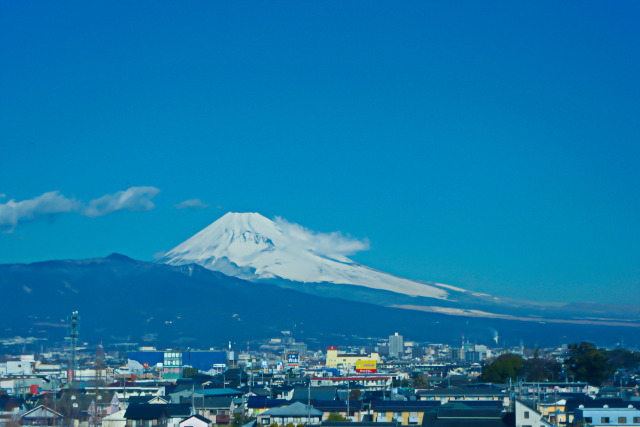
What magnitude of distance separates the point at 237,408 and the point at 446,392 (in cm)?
786

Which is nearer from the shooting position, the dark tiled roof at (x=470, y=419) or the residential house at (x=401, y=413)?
the dark tiled roof at (x=470, y=419)

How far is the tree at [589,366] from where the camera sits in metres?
46.0

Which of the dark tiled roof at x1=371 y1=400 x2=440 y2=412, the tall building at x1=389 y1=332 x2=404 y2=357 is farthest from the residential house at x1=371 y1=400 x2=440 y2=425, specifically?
the tall building at x1=389 y1=332 x2=404 y2=357

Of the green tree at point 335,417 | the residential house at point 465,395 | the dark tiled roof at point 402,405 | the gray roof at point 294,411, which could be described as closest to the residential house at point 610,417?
the dark tiled roof at point 402,405

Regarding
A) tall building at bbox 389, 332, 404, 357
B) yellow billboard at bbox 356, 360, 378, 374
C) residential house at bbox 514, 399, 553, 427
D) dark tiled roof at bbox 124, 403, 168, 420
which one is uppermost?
tall building at bbox 389, 332, 404, 357

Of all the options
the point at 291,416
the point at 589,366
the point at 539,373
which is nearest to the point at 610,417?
the point at 291,416

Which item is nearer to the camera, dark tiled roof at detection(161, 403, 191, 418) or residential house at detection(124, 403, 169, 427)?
residential house at detection(124, 403, 169, 427)

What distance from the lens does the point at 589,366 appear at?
46.4 metres

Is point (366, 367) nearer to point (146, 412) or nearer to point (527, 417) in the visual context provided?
point (146, 412)

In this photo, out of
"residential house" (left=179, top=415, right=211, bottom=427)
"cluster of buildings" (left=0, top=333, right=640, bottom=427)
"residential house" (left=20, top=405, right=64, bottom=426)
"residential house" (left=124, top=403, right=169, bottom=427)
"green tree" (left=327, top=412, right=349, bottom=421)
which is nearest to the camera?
"cluster of buildings" (left=0, top=333, right=640, bottom=427)

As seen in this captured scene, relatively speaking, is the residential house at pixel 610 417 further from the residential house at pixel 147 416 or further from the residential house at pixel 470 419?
the residential house at pixel 147 416

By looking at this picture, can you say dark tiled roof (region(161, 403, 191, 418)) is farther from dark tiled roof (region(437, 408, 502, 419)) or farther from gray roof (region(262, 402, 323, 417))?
dark tiled roof (region(437, 408, 502, 419))

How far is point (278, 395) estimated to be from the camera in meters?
42.5

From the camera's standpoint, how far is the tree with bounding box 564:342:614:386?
4600 centimetres
